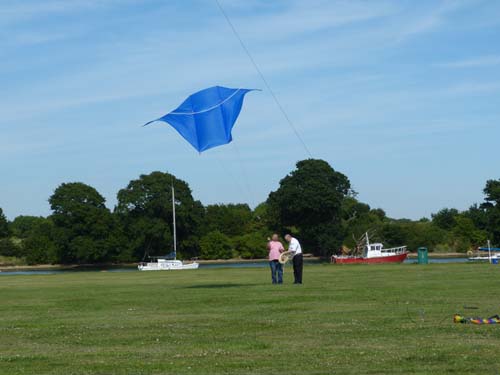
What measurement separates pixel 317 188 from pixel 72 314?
9403 cm

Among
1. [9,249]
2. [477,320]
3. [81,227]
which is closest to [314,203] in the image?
[81,227]

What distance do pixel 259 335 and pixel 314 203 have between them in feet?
325

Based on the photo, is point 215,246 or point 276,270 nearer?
point 276,270

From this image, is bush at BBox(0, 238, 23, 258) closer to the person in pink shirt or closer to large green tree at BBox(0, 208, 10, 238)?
large green tree at BBox(0, 208, 10, 238)

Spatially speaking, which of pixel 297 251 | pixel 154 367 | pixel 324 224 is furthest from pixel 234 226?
pixel 154 367

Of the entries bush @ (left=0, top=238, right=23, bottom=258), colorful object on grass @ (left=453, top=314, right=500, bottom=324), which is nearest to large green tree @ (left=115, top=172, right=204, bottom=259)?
bush @ (left=0, top=238, right=23, bottom=258)

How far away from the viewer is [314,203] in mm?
115188

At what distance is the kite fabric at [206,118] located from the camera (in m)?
31.0

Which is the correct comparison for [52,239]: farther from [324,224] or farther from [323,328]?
[323,328]

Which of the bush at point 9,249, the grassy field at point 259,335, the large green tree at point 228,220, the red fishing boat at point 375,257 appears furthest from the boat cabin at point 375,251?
the grassy field at point 259,335

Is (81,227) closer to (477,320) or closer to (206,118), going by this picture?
(206,118)

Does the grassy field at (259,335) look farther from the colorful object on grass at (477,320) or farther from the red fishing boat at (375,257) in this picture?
the red fishing boat at (375,257)

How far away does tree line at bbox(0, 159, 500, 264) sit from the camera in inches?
4636

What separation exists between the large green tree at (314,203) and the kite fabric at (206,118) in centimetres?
8323
